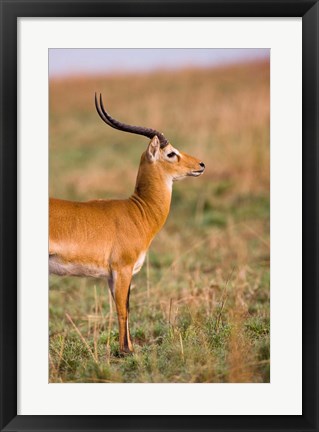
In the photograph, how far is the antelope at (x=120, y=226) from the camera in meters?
5.42

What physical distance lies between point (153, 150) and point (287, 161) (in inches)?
47.6

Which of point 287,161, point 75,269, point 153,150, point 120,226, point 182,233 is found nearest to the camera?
point 287,161

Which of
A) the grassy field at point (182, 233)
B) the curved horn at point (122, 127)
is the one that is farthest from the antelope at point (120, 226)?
the grassy field at point (182, 233)

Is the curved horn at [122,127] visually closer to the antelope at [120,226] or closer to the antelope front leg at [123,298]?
the antelope at [120,226]

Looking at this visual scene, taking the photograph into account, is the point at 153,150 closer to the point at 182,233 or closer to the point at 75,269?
the point at 75,269

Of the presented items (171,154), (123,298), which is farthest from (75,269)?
(171,154)

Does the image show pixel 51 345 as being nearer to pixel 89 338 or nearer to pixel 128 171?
pixel 89 338

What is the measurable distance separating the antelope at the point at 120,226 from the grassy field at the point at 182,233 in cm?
58

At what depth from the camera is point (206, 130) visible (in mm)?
17344

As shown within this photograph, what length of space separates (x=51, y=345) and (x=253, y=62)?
16795mm

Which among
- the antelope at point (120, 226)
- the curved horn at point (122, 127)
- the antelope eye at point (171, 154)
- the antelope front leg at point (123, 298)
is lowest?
the antelope front leg at point (123, 298)

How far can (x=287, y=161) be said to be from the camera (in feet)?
16.5

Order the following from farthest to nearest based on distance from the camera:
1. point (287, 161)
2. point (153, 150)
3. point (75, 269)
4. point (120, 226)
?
point (153, 150)
point (120, 226)
point (75, 269)
point (287, 161)

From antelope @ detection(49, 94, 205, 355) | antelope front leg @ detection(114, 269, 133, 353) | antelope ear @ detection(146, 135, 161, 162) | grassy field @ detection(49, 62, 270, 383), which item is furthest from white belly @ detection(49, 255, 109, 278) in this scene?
antelope ear @ detection(146, 135, 161, 162)
